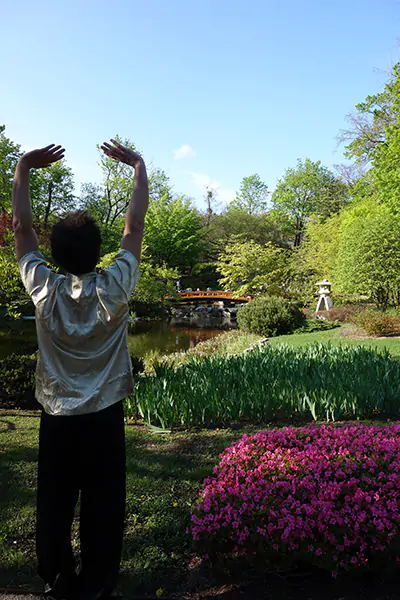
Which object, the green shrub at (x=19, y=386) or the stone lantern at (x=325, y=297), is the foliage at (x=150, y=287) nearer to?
the stone lantern at (x=325, y=297)

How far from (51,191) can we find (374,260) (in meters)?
20.9

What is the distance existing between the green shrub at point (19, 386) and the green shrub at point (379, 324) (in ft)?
32.5

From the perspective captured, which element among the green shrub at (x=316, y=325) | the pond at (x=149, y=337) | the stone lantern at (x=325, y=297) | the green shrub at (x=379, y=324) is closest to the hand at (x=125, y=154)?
the pond at (x=149, y=337)

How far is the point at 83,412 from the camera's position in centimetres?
174

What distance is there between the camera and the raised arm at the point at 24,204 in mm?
1927

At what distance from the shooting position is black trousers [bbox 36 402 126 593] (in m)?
1.77

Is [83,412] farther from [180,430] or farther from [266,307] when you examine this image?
[266,307]

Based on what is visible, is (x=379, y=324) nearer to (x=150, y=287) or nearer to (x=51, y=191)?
(x=150, y=287)

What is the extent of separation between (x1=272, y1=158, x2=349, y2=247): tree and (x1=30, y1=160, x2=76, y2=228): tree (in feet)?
69.7

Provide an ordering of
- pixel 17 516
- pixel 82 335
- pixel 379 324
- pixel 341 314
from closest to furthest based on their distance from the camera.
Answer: pixel 82 335 → pixel 17 516 → pixel 379 324 → pixel 341 314

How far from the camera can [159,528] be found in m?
2.83

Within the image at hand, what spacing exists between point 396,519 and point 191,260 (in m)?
34.3

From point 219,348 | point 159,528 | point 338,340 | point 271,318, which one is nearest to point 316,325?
point 271,318

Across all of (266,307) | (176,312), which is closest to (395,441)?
(266,307)
